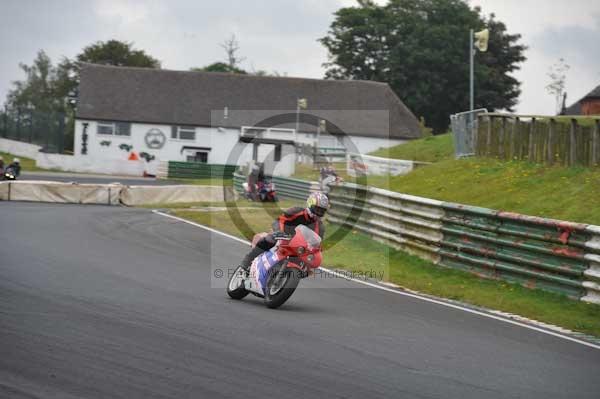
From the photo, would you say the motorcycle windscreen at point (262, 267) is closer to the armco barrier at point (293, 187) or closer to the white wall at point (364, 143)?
the armco barrier at point (293, 187)

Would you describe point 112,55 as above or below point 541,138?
above

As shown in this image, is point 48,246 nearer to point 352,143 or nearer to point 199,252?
point 199,252

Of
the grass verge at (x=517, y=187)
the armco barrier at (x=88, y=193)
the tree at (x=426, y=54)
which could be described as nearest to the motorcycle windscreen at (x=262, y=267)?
the grass verge at (x=517, y=187)

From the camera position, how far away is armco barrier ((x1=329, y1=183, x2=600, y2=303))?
13039mm

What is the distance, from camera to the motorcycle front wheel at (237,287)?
473 inches

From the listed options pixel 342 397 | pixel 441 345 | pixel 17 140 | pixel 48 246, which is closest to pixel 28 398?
pixel 342 397

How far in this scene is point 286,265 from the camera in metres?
11.2

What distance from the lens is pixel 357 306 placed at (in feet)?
39.9

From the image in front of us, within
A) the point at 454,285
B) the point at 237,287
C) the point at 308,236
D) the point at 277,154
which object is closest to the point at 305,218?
the point at 308,236

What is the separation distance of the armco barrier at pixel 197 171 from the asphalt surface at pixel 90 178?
5.29 feet

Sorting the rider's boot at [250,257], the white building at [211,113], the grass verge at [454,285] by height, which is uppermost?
the white building at [211,113]

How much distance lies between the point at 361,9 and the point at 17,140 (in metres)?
35.9

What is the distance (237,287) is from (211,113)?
62.5 m

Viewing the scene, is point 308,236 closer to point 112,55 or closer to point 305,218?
point 305,218
